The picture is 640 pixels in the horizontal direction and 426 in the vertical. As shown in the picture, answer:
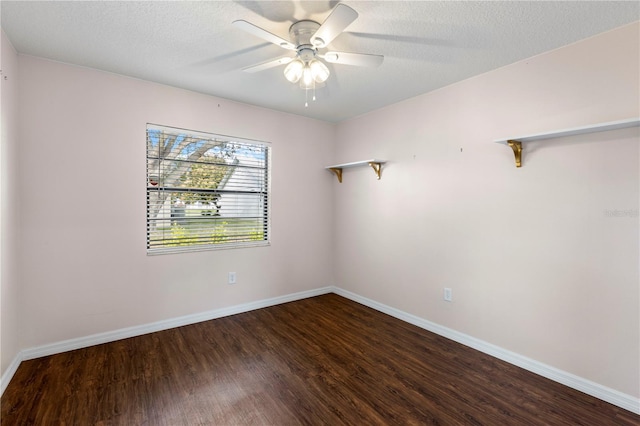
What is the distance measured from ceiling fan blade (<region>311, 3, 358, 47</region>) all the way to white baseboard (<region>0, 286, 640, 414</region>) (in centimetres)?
280

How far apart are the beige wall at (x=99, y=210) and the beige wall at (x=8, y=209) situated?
0.36 ft

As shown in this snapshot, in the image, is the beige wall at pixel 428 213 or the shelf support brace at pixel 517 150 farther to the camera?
the shelf support brace at pixel 517 150

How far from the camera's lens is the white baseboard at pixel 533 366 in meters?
1.96

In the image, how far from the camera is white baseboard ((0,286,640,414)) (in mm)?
2023

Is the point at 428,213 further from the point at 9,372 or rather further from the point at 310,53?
the point at 9,372

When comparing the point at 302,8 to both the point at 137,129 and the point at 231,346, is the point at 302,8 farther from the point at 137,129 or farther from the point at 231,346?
the point at 231,346

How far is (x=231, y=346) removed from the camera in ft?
8.92

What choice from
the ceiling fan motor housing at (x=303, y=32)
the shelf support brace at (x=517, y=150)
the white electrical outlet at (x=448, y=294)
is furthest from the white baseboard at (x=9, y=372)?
the shelf support brace at (x=517, y=150)

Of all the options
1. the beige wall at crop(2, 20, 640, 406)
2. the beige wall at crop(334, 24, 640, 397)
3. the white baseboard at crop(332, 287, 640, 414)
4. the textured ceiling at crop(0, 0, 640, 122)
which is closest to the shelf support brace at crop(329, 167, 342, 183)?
the beige wall at crop(2, 20, 640, 406)

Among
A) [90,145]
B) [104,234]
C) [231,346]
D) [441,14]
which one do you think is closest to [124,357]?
[231,346]

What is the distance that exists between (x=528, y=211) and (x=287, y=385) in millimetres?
2331

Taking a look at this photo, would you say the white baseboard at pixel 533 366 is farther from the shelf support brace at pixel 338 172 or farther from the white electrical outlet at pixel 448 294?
the shelf support brace at pixel 338 172

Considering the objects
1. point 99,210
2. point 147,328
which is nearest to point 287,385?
point 147,328

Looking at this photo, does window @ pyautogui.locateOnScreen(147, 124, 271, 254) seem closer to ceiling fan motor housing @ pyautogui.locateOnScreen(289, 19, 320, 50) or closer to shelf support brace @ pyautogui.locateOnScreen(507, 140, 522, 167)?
ceiling fan motor housing @ pyautogui.locateOnScreen(289, 19, 320, 50)
